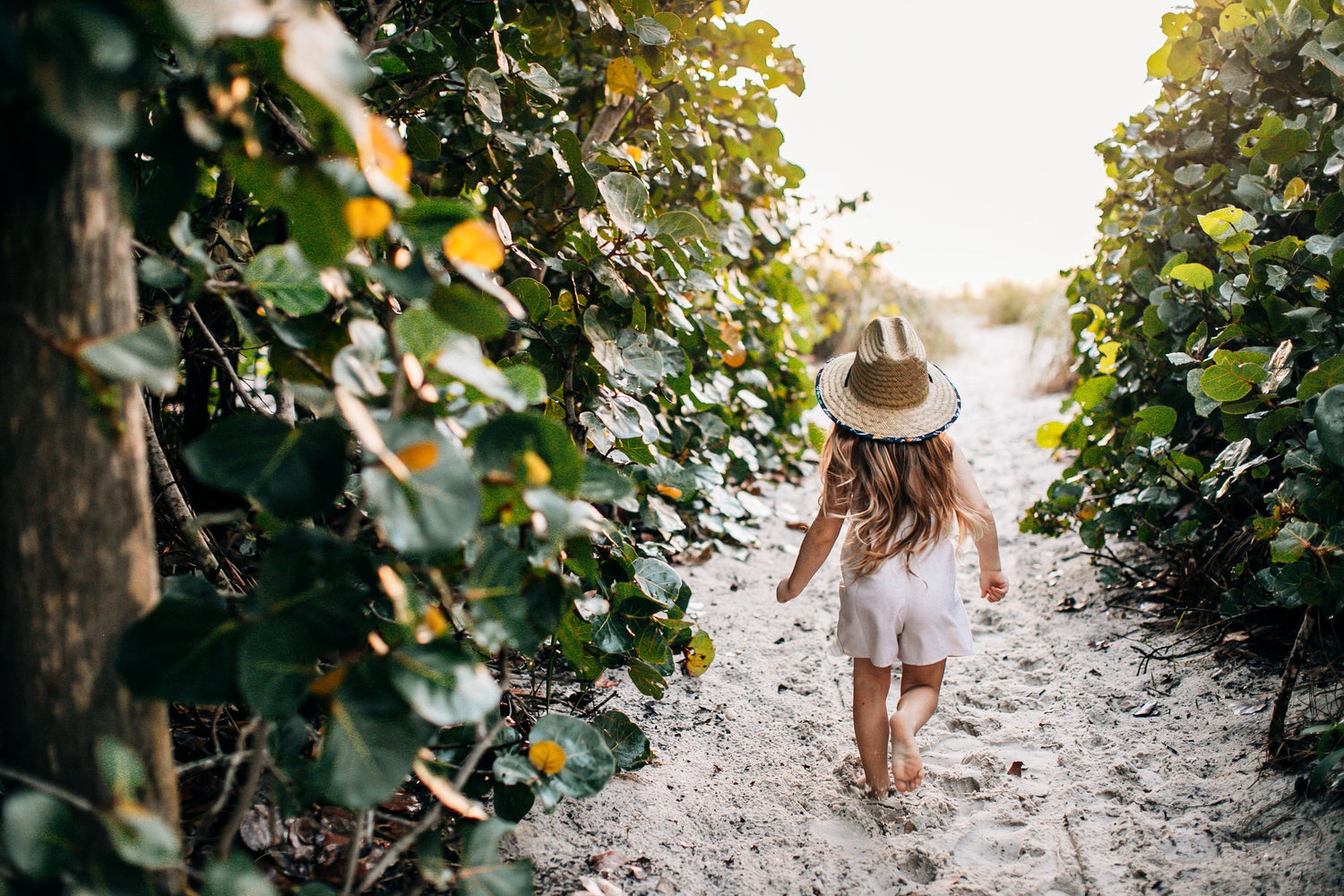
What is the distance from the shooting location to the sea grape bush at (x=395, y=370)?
675 millimetres

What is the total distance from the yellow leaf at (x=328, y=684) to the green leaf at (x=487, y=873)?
24cm

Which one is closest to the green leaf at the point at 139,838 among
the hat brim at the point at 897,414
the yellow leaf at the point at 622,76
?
the hat brim at the point at 897,414

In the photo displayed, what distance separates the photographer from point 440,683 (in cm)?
74

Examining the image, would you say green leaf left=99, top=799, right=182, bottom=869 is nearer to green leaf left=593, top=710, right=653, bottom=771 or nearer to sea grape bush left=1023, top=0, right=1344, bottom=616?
green leaf left=593, top=710, right=653, bottom=771

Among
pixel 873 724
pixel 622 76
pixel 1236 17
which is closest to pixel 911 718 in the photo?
pixel 873 724

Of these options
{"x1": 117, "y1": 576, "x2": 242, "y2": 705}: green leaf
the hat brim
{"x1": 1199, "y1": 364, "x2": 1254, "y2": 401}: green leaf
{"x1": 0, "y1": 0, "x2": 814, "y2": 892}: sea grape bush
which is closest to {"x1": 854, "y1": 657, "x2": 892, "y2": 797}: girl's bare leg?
{"x1": 0, "y1": 0, "x2": 814, "y2": 892}: sea grape bush

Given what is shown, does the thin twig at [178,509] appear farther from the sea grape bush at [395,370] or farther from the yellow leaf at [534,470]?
the yellow leaf at [534,470]

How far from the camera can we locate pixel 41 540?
71 centimetres

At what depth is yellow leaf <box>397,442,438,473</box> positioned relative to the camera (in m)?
0.71

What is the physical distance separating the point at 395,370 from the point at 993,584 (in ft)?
5.13

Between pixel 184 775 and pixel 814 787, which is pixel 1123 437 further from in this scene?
pixel 184 775

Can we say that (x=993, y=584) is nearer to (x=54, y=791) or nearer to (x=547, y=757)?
(x=547, y=757)

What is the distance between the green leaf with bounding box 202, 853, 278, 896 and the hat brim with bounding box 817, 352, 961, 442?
4.88 feet

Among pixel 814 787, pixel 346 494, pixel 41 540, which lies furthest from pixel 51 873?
pixel 814 787
